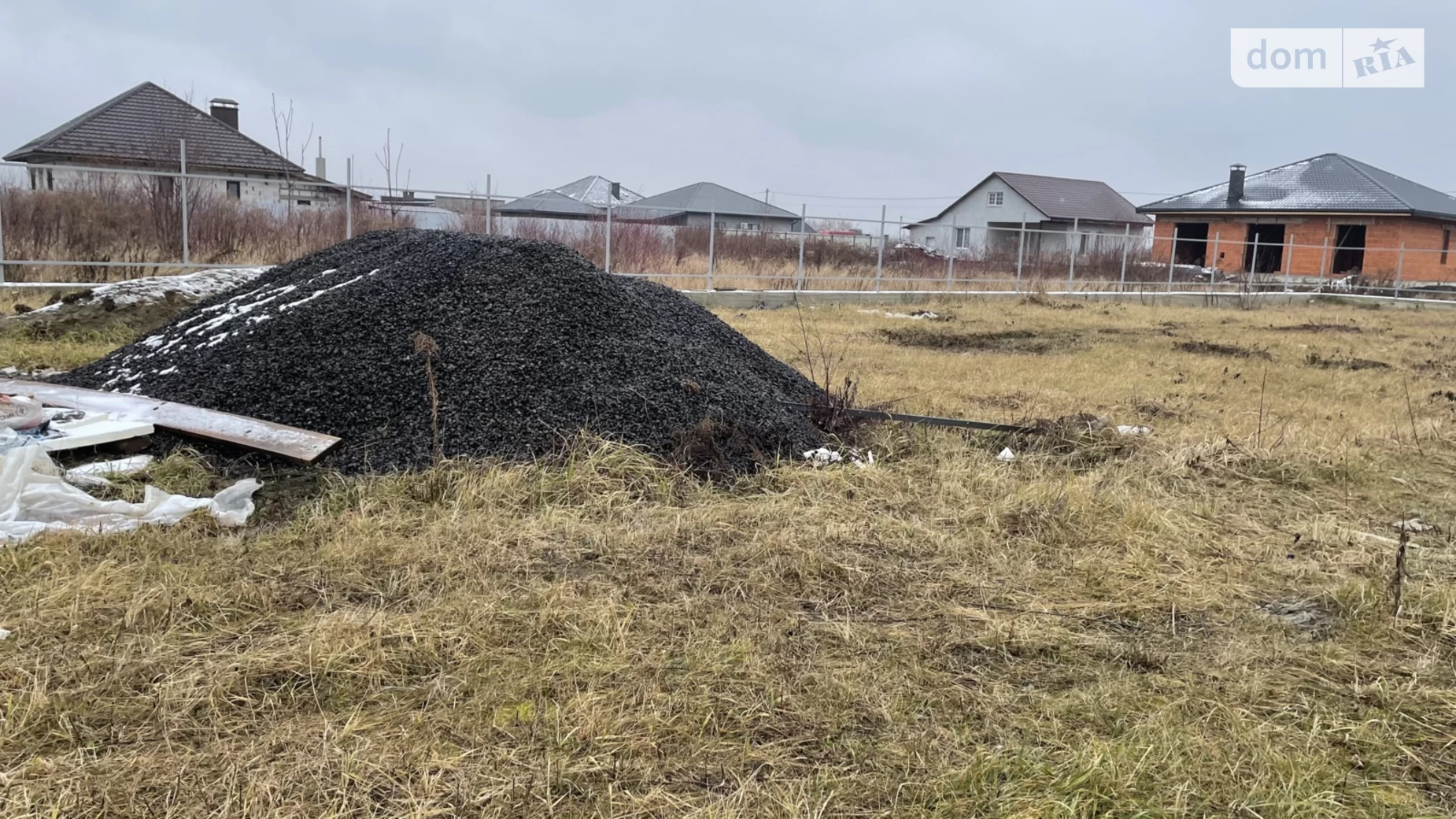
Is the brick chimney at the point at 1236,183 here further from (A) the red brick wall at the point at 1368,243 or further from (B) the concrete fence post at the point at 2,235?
(B) the concrete fence post at the point at 2,235

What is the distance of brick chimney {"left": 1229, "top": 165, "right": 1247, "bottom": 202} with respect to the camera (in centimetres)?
3344

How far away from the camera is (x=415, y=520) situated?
3711mm

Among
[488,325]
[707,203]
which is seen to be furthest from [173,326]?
[707,203]

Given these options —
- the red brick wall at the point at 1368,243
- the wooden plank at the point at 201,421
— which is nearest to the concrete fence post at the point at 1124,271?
the red brick wall at the point at 1368,243

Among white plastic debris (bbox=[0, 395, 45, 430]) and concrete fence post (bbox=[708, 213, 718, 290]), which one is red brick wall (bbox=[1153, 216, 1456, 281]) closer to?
concrete fence post (bbox=[708, 213, 718, 290])

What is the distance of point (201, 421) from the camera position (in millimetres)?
4453

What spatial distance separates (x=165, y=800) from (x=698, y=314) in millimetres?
4981

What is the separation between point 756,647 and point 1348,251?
37.6m

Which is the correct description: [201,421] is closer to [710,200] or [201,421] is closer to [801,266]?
[801,266]

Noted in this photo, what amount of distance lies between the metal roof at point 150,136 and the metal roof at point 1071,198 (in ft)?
102

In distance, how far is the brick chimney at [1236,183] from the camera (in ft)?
110

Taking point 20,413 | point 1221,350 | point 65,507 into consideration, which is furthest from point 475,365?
point 1221,350

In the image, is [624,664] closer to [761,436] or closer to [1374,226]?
[761,436]

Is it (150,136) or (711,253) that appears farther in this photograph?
(150,136)
